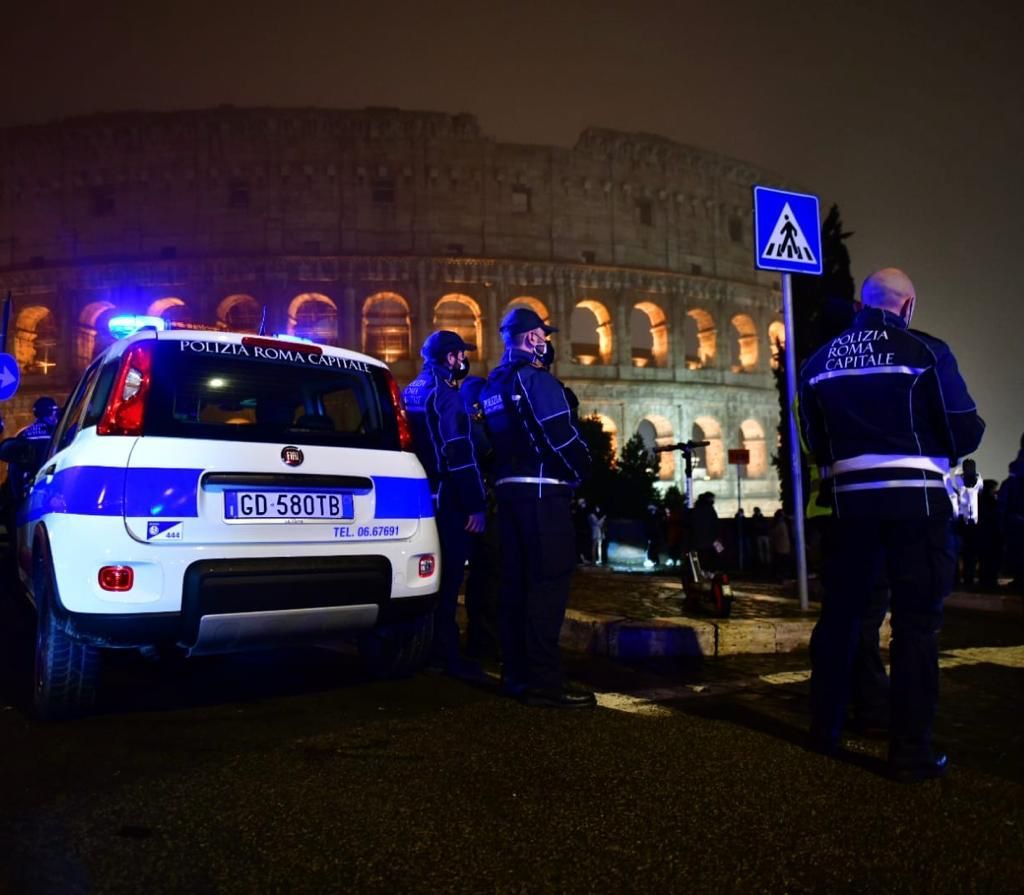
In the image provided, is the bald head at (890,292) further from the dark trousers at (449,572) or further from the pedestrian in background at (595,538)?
the pedestrian in background at (595,538)

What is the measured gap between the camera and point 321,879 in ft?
6.53

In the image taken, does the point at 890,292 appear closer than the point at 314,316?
Yes

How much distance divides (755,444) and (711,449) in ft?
8.71

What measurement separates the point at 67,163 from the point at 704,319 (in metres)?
30.1

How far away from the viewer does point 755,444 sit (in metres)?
43.7

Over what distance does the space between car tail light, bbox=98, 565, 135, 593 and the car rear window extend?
0.55 meters

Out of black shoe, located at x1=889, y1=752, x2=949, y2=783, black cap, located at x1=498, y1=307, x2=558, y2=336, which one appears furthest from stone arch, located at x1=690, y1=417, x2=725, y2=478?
black shoe, located at x1=889, y1=752, x2=949, y2=783

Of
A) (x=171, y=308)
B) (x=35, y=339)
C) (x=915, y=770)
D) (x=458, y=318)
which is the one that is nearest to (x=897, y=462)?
(x=915, y=770)

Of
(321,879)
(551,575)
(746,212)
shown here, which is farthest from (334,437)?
(746,212)

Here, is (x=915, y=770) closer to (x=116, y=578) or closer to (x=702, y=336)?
(x=116, y=578)

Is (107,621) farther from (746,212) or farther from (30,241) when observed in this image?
(746,212)

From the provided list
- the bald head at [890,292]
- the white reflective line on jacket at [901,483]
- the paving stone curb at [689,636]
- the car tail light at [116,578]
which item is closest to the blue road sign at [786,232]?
the paving stone curb at [689,636]

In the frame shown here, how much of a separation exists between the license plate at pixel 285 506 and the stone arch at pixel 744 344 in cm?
4219

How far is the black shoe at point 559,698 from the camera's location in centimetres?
379
